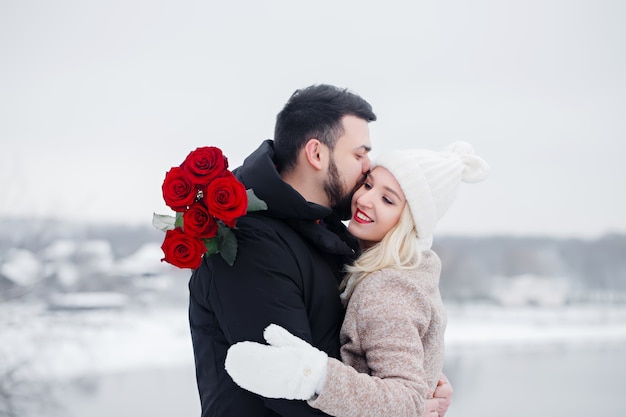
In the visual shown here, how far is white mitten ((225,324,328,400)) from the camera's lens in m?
1.51

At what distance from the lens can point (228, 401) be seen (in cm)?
183

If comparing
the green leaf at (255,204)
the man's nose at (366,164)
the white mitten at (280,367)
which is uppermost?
the man's nose at (366,164)

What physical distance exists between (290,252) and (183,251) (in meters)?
0.29

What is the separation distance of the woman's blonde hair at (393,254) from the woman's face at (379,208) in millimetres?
23

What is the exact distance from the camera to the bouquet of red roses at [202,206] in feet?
5.28

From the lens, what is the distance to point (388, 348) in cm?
166

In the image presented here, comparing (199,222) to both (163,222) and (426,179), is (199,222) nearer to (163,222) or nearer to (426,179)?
(163,222)

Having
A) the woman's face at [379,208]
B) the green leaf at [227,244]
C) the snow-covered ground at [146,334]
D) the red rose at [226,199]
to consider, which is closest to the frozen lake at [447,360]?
the snow-covered ground at [146,334]

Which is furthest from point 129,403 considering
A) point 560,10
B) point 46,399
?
point 560,10

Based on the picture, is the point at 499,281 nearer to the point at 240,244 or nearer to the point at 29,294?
the point at 29,294

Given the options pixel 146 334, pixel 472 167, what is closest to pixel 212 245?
pixel 472 167

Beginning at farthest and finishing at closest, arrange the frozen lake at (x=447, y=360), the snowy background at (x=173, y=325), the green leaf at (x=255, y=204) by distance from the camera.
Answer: the snowy background at (x=173, y=325) < the frozen lake at (x=447, y=360) < the green leaf at (x=255, y=204)

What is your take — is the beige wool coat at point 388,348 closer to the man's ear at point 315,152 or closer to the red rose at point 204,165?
the man's ear at point 315,152

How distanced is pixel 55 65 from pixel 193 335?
7.58 meters
